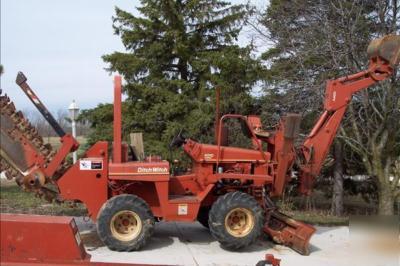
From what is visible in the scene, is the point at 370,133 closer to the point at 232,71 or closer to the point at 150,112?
the point at 232,71

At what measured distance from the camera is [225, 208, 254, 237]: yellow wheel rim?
9.07m

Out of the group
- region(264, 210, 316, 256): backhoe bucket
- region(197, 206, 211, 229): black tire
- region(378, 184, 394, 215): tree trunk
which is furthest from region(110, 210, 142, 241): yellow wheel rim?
region(378, 184, 394, 215): tree trunk

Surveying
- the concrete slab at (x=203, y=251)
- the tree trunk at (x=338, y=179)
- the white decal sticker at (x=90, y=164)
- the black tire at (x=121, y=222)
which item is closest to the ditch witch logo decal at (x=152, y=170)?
the black tire at (x=121, y=222)

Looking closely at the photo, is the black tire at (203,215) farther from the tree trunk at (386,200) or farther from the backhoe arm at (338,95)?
the tree trunk at (386,200)

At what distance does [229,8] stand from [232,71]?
8.11 feet

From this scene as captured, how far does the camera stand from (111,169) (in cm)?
915

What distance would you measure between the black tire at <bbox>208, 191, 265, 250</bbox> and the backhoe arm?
144 centimetres

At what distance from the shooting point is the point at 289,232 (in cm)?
933

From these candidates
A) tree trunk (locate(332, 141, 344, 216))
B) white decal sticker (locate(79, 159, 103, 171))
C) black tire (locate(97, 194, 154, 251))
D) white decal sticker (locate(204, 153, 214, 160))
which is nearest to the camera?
black tire (locate(97, 194, 154, 251))

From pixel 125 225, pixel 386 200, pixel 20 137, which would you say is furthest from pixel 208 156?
pixel 386 200

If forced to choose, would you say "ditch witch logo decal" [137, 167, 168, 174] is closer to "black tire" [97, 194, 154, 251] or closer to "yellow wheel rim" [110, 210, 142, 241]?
"black tire" [97, 194, 154, 251]

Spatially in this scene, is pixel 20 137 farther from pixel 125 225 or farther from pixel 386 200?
pixel 386 200

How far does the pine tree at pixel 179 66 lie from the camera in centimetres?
1769

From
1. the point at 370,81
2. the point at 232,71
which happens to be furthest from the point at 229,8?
the point at 370,81
